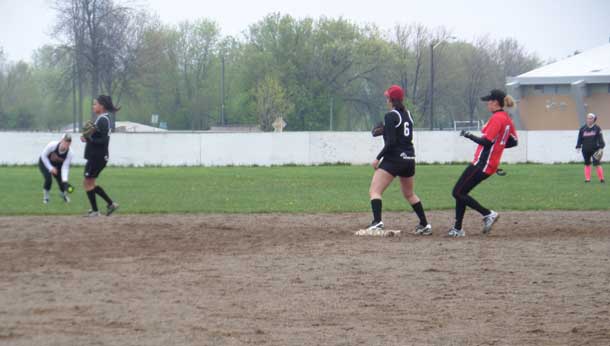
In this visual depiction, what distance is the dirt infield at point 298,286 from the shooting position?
19.4 ft

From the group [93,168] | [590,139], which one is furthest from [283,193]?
[590,139]

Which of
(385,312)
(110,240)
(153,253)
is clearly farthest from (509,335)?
(110,240)

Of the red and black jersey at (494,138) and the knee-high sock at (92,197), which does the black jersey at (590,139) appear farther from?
the knee-high sock at (92,197)

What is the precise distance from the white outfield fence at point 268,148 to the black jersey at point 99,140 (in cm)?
2300

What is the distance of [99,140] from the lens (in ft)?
45.3

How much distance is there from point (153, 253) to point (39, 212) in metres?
6.09

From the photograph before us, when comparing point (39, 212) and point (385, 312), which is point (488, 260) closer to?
point (385, 312)

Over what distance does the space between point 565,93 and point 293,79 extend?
79.6 feet

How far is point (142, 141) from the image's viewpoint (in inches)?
1465

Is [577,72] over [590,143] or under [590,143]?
over

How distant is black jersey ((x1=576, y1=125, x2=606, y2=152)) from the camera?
23.1m

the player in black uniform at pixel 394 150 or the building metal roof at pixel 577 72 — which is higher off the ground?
the building metal roof at pixel 577 72

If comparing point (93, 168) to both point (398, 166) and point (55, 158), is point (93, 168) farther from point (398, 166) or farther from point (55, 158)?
point (398, 166)

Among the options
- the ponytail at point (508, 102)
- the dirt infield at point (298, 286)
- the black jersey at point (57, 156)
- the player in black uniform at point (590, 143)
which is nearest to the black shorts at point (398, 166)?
the dirt infield at point (298, 286)
